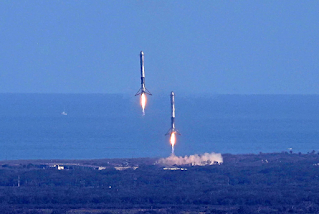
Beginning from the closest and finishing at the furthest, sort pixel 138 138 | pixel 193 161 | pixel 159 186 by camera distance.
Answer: pixel 159 186 → pixel 193 161 → pixel 138 138

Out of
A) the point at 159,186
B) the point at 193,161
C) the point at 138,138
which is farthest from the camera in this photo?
the point at 138,138

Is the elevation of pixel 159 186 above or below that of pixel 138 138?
below

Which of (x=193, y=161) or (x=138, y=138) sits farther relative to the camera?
(x=138, y=138)

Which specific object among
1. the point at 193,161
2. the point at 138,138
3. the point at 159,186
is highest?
the point at 138,138

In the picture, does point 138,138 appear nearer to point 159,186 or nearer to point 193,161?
point 193,161

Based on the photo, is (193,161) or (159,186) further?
(193,161)

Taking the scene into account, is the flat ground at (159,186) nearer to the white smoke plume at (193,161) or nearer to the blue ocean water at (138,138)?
the white smoke plume at (193,161)

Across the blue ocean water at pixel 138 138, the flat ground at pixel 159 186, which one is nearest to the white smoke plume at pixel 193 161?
the flat ground at pixel 159 186

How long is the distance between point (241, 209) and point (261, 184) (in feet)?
43.1

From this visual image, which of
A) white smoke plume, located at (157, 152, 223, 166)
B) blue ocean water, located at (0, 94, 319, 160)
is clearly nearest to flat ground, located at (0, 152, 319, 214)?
white smoke plume, located at (157, 152, 223, 166)

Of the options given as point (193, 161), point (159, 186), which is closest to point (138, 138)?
point (193, 161)

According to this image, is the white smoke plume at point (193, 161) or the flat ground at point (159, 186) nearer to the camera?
the flat ground at point (159, 186)

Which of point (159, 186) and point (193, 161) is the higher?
point (193, 161)

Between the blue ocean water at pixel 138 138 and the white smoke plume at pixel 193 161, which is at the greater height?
the blue ocean water at pixel 138 138
